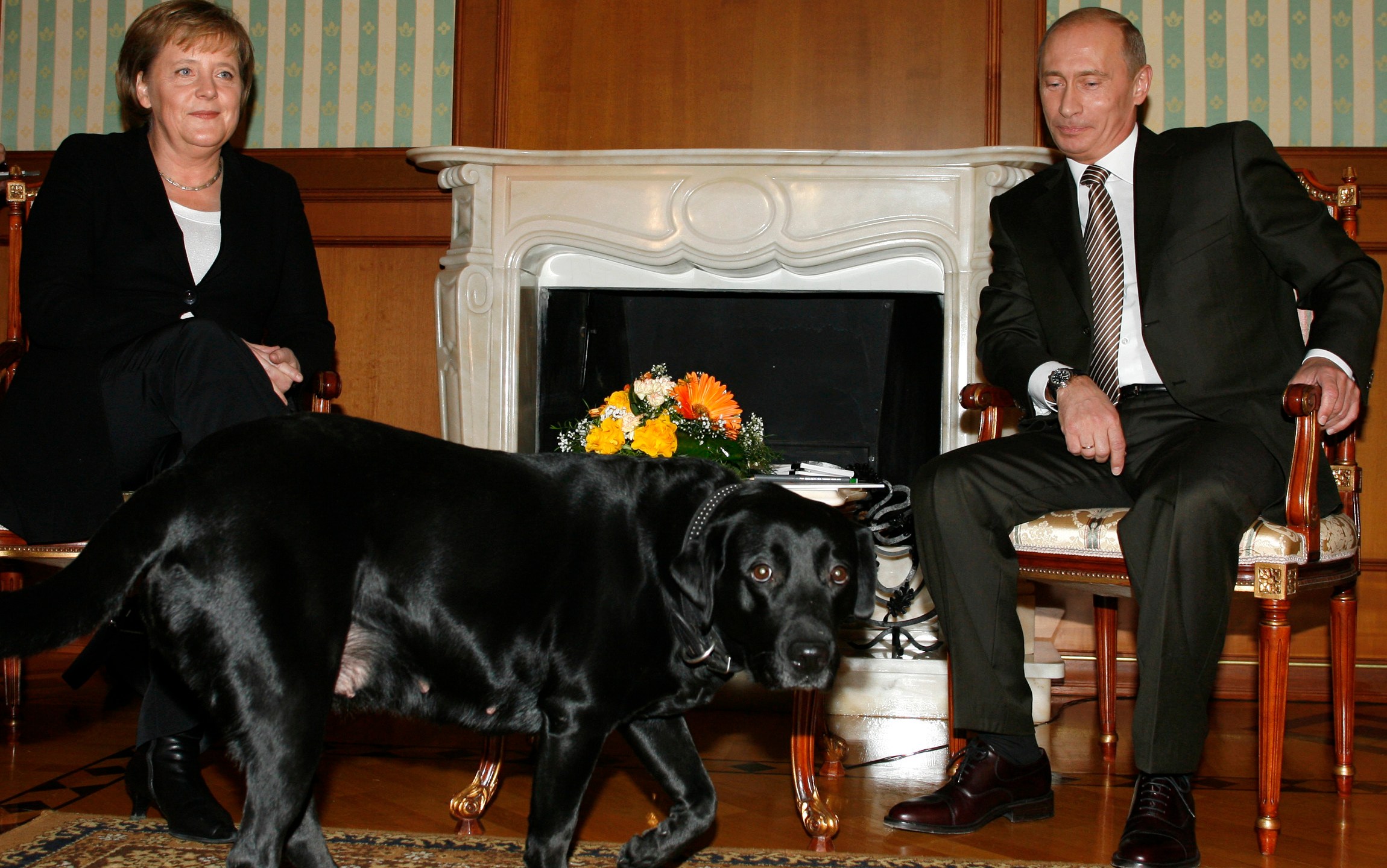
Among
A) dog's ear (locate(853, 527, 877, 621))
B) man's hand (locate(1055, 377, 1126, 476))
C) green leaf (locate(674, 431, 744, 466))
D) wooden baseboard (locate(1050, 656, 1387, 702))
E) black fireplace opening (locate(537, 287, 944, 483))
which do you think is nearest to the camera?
dog's ear (locate(853, 527, 877, 621))

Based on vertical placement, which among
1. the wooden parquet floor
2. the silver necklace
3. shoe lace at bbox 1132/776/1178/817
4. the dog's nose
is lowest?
the wooden parquet floor

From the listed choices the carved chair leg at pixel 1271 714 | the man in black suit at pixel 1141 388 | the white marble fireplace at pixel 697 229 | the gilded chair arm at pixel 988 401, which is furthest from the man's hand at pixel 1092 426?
the white marble fireplace at pixel 697 229

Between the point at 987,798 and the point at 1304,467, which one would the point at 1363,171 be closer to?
the point at 1304,467

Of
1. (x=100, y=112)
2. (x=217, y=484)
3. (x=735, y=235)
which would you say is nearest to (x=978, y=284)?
(x=735, y=235)

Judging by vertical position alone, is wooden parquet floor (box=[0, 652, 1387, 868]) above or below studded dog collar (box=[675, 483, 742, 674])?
below

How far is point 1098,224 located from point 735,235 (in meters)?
1.25

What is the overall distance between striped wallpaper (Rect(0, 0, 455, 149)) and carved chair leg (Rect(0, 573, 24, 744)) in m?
1.61

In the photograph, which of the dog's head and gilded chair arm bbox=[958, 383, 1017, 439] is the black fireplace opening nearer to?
gilded chair arm bbox=[958, 383, 1017, 439]

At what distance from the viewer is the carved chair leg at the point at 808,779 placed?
193 centimetres

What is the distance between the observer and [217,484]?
1300mm

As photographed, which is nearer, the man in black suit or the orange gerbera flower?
the man in black suit

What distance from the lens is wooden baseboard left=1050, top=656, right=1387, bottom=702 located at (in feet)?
10.7

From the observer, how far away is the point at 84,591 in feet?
4.02

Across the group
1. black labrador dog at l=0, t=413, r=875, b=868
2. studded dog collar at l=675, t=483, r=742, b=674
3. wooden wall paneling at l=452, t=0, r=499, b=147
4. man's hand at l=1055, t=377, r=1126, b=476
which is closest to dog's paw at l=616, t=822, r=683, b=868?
black labrador dog at l=0, t=413, r=875, b=868
